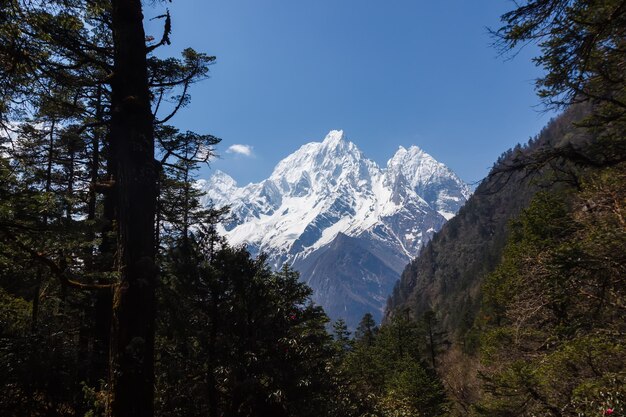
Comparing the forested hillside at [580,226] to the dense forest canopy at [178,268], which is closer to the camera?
the dense forest canopy at [178,268]

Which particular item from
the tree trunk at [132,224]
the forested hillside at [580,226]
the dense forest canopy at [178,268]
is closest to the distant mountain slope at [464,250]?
the forested hillside at [580,226]

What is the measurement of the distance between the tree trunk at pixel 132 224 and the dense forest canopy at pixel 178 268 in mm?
15

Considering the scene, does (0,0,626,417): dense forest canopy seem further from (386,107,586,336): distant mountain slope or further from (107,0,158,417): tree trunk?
(386,107,586,336): distant mountain slope

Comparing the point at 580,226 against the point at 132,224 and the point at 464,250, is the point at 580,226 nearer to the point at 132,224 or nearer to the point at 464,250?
the point at 132,224

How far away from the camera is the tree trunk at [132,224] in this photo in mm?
3309

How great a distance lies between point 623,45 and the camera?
655 cm

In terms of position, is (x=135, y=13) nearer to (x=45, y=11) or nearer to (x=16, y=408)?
(x=45, y=11)

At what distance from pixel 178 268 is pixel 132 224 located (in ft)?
23.7

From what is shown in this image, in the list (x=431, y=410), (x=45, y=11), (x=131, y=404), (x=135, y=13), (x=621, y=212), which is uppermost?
(x=45, y=11)

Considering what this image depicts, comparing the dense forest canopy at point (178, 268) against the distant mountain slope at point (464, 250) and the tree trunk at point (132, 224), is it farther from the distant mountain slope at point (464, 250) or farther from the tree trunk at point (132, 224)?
the distant mountain slope at point (464, 250)

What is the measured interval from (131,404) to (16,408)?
541cm

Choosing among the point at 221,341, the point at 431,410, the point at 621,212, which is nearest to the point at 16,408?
the point at 221,341

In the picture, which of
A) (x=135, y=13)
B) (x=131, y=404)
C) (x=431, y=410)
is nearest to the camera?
(x=131, y=404)

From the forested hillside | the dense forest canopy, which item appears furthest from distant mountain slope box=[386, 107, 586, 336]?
the dense forest canopy
